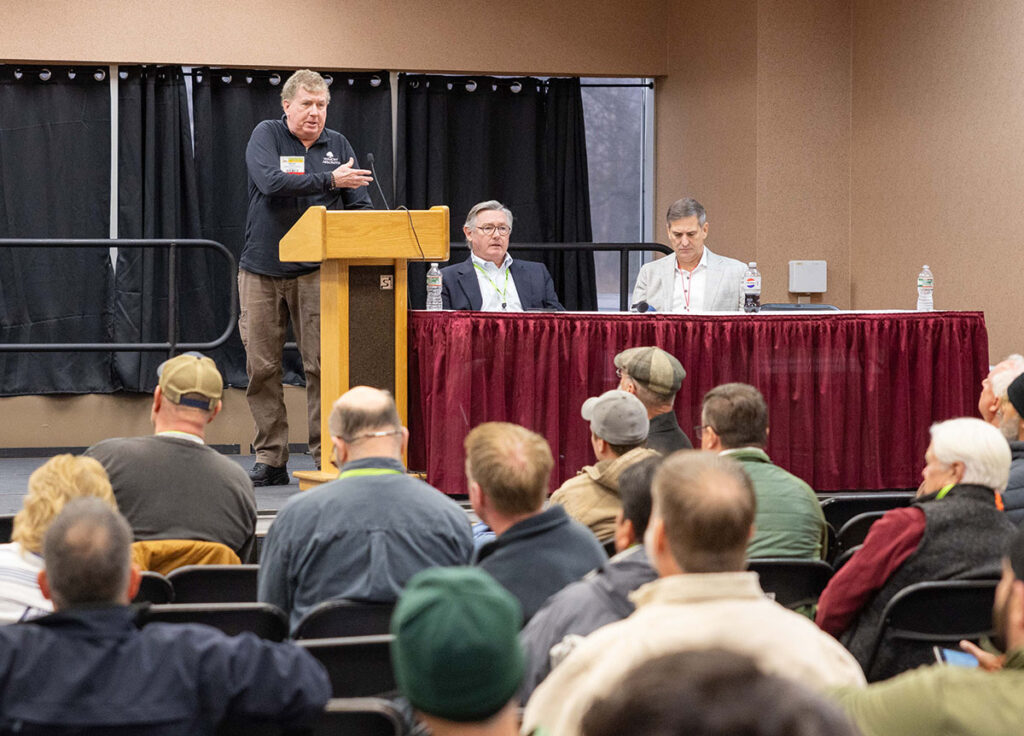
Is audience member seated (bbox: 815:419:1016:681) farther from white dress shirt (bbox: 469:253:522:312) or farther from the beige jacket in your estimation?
white dress shirt (bbox: 469:253:522:312)

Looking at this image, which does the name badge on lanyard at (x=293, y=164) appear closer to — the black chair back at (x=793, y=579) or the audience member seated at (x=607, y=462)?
the audience member seated at (x=607, y=462)

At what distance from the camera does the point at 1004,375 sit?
400 centimetres

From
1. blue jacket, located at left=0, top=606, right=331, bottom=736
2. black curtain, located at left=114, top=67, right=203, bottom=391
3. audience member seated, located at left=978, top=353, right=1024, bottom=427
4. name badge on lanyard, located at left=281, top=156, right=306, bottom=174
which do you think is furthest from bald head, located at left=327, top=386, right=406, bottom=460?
black curtain, located at left=114, top=67, right=203, bottom=391

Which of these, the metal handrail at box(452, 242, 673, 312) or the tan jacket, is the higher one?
the metal handrail at box(452, 242, 673, 312)

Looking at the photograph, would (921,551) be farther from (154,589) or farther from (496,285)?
(496,285)

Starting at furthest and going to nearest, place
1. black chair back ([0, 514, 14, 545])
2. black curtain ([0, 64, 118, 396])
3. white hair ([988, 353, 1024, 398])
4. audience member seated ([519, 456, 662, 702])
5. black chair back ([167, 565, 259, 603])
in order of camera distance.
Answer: black curtain ([0, 64, 118, 396])
white hair ([988, 353, 1024, 398])
black chair back ([0, 514, 14, 545])
black chair back ([167, 565, 259, 603])
audience member seated ([519, 456, 662, 702])

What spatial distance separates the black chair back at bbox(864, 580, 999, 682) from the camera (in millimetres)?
2500

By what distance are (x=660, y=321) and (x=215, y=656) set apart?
3.58 metres

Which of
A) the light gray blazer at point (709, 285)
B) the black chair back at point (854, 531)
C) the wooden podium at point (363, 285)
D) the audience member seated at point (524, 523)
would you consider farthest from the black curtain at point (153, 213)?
the audience member seated at point (524, 523)

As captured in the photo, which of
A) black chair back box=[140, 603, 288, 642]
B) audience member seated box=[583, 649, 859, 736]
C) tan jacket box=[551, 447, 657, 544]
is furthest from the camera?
tan jacket box=[551, 447, 657, 544]

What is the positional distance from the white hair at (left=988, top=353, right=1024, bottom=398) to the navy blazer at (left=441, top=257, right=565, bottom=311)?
2.06 meters

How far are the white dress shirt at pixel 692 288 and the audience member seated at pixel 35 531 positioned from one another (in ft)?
12.1

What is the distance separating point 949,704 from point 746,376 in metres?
3.67

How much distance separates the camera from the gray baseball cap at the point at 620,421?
3266 mm
